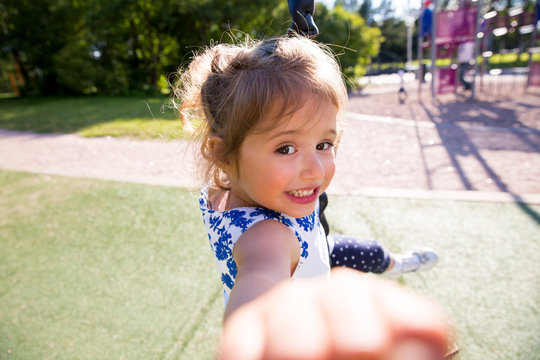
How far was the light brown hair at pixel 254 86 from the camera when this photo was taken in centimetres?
103

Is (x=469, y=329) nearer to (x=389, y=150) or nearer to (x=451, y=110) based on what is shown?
(x=389, y=150)

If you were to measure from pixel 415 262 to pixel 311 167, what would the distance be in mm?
1214

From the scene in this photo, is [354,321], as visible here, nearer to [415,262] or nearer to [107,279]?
[415,262]

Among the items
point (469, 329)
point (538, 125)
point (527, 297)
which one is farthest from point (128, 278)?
point (538, 125)

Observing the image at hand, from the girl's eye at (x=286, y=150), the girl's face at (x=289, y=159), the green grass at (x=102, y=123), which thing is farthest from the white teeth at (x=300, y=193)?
the green grass at (x=102, y=123)

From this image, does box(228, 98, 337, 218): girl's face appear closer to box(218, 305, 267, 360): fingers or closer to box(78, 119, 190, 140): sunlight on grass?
box(218, 305, 267, 360): fingers

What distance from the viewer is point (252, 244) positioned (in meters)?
0.96

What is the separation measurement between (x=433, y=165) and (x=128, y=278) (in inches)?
131

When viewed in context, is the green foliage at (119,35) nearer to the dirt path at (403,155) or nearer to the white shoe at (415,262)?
the dirt path at (403,155)

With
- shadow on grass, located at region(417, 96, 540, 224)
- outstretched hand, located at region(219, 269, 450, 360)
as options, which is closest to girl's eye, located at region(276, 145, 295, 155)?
outstretched hand, located at region(219, 269, 450, 360)

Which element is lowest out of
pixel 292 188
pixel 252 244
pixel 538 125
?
pixel 538 125

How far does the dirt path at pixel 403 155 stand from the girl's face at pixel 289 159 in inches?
26.1

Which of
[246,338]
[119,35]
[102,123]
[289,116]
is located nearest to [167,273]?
[289,116]

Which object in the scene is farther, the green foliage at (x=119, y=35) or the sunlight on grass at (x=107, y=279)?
the green foliage at (x=119, y=35)
